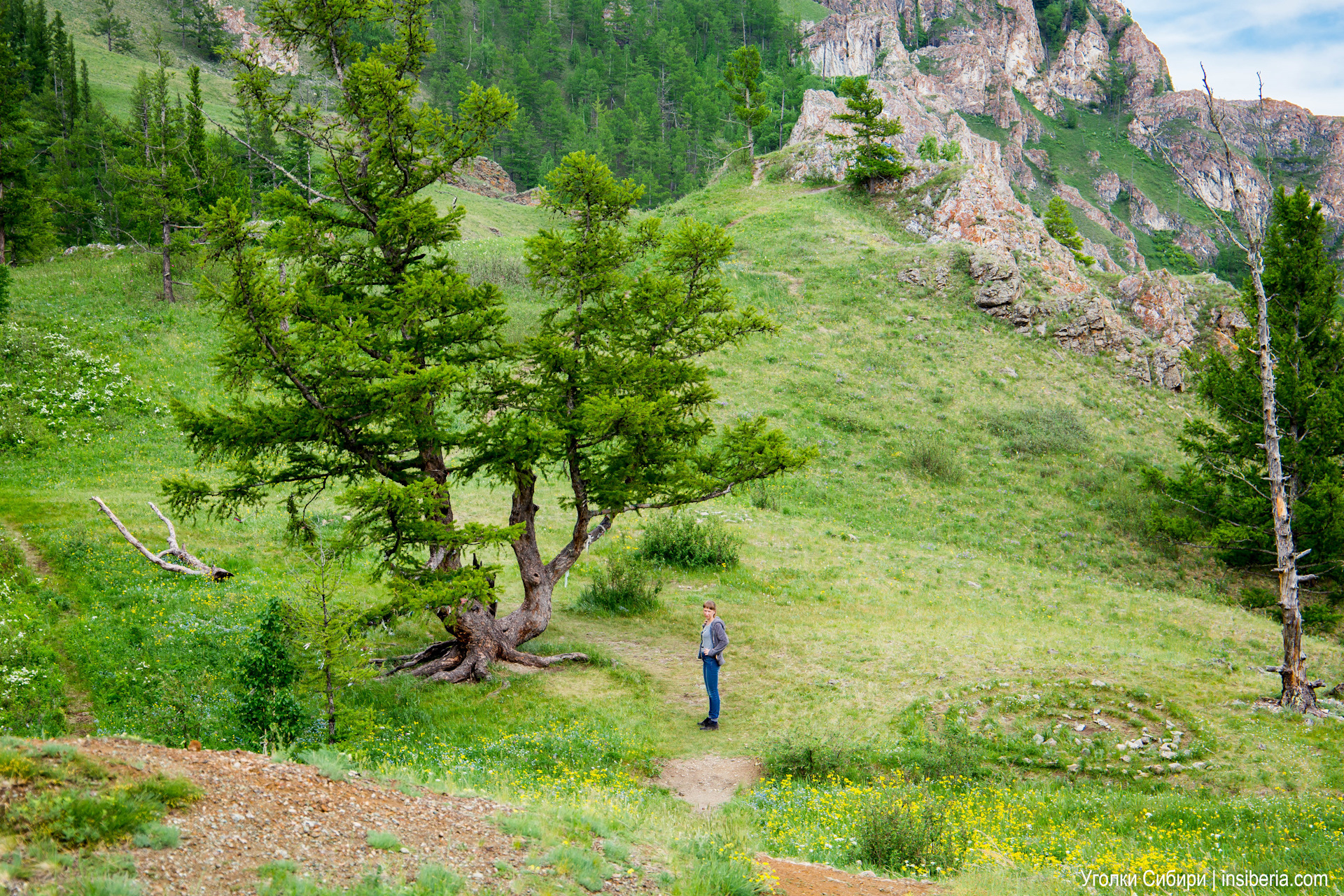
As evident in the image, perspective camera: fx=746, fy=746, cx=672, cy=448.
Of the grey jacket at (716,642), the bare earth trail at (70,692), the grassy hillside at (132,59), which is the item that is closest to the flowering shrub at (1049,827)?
the grey jacket at (716,642)

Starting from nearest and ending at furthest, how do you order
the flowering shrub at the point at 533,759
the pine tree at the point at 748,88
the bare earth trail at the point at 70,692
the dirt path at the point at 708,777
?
the flowering shrub at the point at 533,759 < the bare earth trail at the point at 70,692 < the dirt path at the point at 708,777 < the pine tree at the point at 748,88

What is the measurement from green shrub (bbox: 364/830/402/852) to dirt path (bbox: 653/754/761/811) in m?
5.30

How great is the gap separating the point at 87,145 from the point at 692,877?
75.1 m

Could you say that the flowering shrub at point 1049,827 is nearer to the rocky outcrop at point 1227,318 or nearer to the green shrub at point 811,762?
the green shrub at point 811,762

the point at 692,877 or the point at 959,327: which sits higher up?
the point at 959,327

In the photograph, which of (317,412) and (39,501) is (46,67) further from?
(317,412)

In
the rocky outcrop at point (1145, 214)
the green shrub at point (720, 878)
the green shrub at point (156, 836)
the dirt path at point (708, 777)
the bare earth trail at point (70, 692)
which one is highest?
the rocky outcrop at point (1145, 214)

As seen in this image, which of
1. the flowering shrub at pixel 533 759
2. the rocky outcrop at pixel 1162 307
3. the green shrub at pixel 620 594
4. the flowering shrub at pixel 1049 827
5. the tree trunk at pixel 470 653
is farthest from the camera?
the rocky outcrop at pixel 1162 307

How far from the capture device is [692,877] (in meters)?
6.55

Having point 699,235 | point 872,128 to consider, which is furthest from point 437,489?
point 872,128

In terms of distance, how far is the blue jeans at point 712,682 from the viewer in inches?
534

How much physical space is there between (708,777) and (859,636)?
783cm

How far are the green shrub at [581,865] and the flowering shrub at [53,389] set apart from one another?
27.2m

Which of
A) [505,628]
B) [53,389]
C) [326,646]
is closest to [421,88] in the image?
[53,389]
